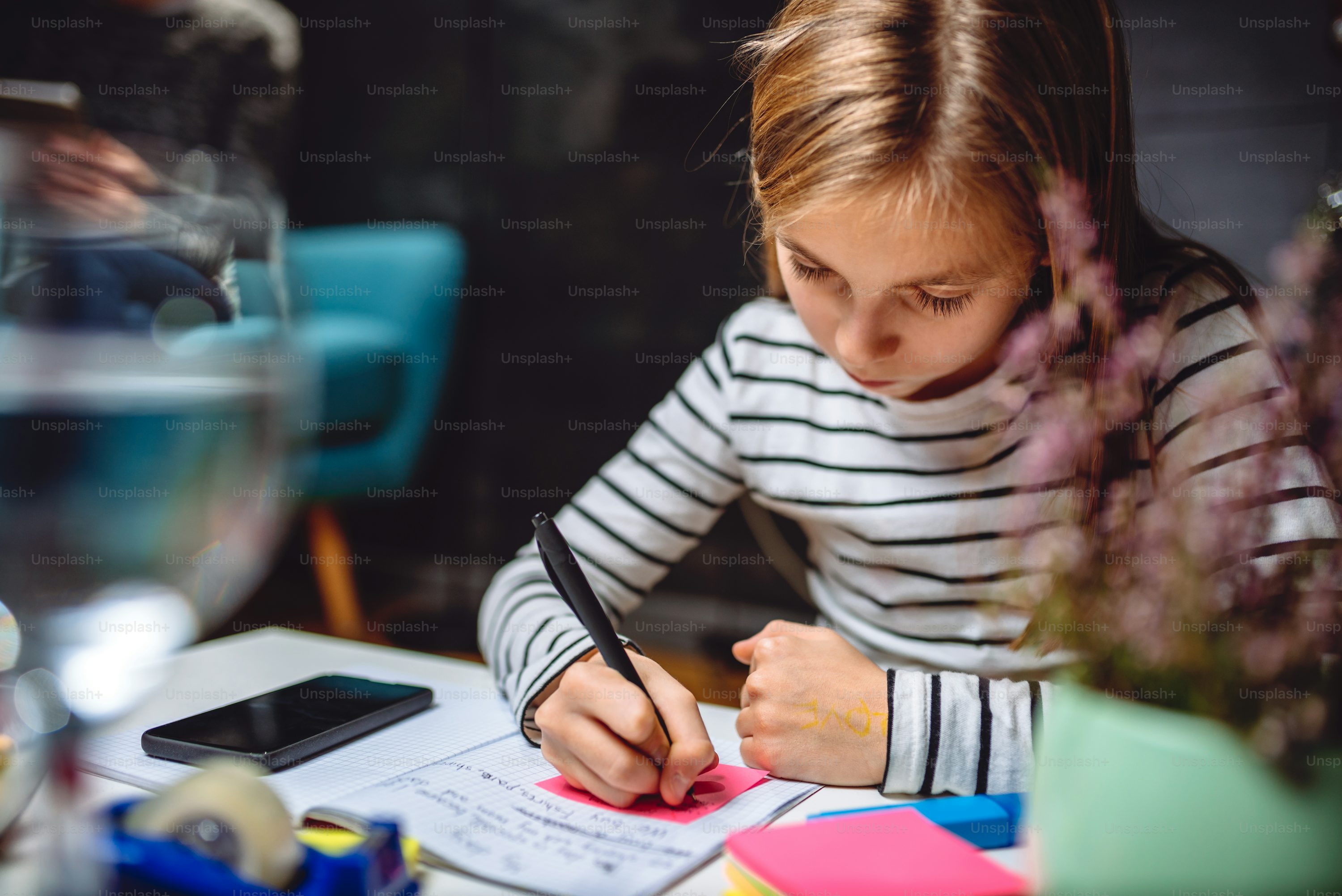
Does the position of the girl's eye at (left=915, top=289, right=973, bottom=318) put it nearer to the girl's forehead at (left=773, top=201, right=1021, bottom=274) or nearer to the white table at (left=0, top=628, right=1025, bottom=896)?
the girl's forehead at (left=773, top=201, right=1021, bottom=274)

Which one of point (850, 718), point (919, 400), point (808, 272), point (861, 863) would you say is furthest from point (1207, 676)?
point (919, 400)

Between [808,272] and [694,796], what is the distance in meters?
0.33

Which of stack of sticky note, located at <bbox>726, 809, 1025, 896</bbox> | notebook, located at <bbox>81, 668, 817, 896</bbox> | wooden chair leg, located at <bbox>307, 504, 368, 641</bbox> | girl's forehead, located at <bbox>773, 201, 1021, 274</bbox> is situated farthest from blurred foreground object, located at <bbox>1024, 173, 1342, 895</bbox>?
wooden chair leg, located at <bbox>307, 504, 368, 641</bbox>

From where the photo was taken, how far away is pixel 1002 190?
56 cm

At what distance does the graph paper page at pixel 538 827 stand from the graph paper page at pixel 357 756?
18 millimetres

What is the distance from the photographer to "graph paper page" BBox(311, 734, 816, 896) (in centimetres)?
38

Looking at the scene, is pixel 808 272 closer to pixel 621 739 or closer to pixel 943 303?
pixel 943 303

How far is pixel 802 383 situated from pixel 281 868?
1.97 ft

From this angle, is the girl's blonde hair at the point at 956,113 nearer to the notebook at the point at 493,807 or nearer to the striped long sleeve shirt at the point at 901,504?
the striped long sleeve shirt at the point at 901,504

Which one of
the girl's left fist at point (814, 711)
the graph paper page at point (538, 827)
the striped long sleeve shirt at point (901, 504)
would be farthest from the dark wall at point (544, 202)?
the graph paper page at point (538, 827)

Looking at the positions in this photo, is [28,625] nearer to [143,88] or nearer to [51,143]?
[51,143]

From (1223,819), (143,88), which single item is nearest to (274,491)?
(1223,819)

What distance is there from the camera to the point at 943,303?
578 millimetres

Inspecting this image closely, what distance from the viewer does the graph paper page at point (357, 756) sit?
0.46m
